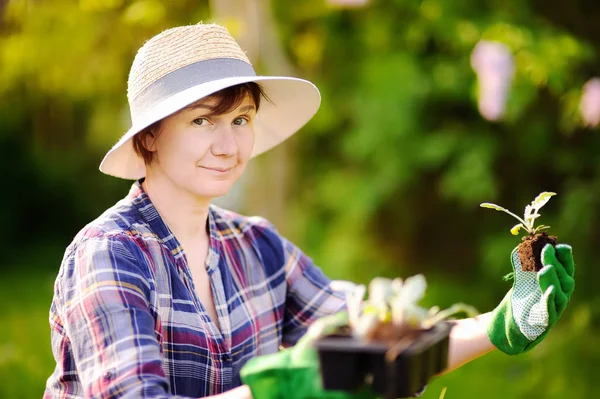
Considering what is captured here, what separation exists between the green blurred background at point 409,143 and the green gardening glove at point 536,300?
2.54 meters

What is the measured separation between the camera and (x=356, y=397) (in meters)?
1.49

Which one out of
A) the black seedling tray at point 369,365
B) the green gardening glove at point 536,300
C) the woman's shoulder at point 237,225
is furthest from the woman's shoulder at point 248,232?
the black seedling tray at point 369,365

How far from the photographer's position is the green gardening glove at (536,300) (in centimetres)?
168

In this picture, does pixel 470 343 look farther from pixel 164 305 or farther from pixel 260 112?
pixel 260 112

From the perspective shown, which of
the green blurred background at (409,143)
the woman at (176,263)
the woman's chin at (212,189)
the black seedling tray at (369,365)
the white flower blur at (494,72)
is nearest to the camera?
the black seedling tray at (369,365)

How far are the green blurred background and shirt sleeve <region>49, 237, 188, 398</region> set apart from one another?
2.34 metres

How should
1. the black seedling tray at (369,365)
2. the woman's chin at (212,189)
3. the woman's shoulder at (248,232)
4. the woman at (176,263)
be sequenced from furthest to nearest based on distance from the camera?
the woman's shoulder at (248,232) < the woman's chin at (212,189) < the woman at (176,263) < the black seedling tray at (369,365)

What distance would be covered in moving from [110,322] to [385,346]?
59 centimetres

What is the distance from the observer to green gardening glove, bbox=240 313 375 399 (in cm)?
150

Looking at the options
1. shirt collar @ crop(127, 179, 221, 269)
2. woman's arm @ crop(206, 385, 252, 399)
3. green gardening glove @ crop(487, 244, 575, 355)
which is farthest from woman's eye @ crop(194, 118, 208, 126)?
green gardening glove @ crop(487, 244, 575, 355)

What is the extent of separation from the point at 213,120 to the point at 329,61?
451 cm

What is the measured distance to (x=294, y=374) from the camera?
1531 mm

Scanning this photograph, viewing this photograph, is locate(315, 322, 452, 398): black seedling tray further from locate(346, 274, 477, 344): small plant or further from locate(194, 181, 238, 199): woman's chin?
locate(194, 181, 238, 199): woman's chin

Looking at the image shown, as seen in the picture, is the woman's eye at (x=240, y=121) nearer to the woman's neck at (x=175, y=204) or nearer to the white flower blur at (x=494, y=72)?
the woman's neck at (x=175, y=204)
